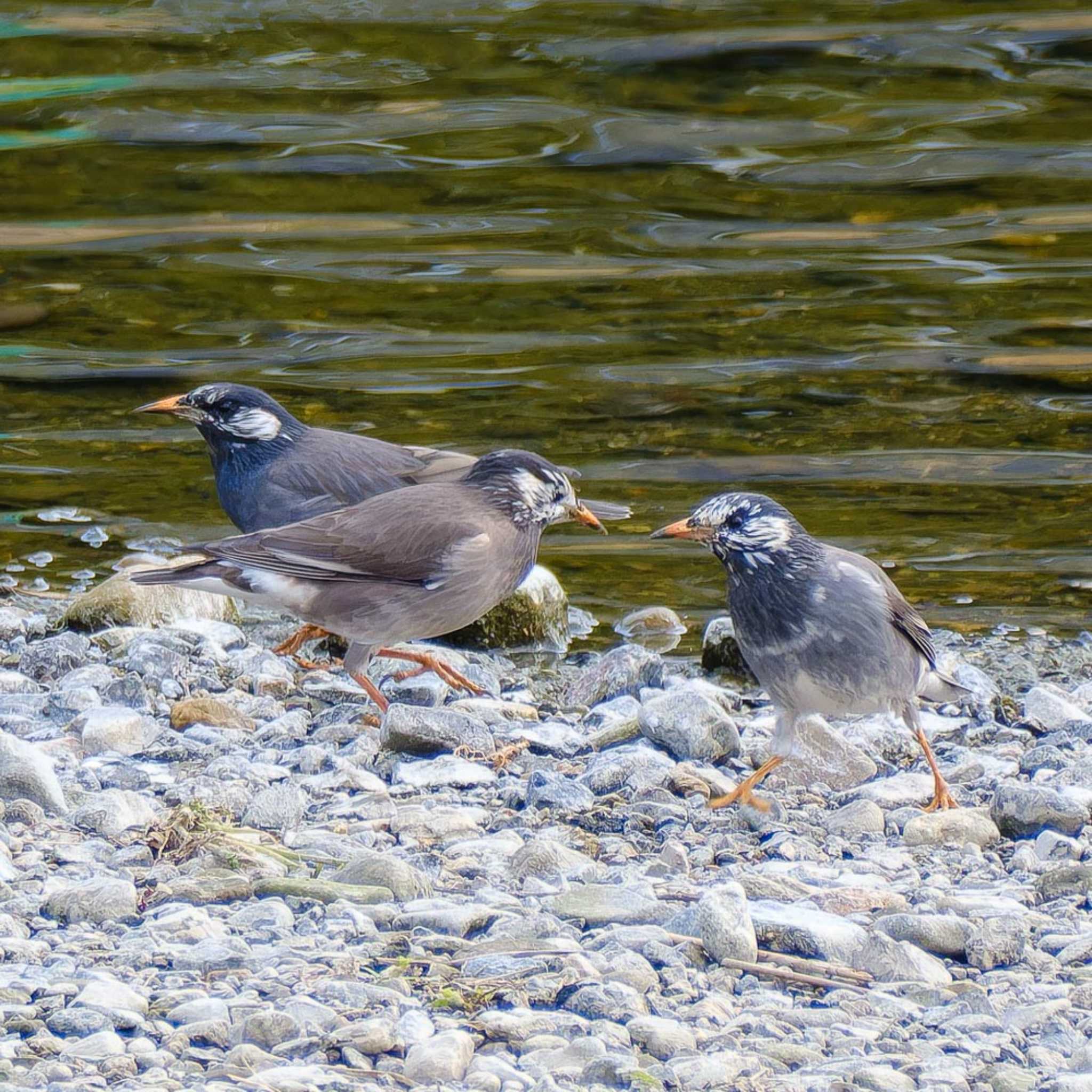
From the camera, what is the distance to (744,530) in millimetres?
6074

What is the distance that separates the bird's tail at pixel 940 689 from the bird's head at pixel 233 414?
2.95 m

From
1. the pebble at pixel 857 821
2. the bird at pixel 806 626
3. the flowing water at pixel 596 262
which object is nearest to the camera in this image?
the pebble at pixel 857 821

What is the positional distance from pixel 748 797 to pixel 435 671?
6.45ft

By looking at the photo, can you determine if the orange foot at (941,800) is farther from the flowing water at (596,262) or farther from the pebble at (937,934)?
the flowing water at (596,262)

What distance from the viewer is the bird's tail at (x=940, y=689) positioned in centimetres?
633

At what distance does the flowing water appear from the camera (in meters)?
9.66

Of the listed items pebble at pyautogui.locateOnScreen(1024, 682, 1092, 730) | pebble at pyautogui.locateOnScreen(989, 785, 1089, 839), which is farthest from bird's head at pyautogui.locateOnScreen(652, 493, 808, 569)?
pebble at pyautogui.locateOnScreen(1024, 682, 1092, 730)

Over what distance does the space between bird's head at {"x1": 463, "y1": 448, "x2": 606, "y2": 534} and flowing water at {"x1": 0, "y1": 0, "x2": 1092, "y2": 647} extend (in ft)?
4.93

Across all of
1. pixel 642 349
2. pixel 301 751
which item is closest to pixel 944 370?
pixel 642 349

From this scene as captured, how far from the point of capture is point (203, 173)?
12.2m

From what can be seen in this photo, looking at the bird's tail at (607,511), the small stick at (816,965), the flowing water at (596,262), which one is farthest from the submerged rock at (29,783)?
the flowing water at (596,262)

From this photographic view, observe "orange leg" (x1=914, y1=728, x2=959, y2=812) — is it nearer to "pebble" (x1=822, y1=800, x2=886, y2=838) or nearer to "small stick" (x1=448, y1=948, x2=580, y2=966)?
"pebble" (x1=822, y1=800, x2=886, y2=838)

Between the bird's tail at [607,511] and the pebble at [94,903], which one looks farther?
the bird's tail at [607,511]

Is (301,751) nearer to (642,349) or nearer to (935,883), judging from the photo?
(935,883)
